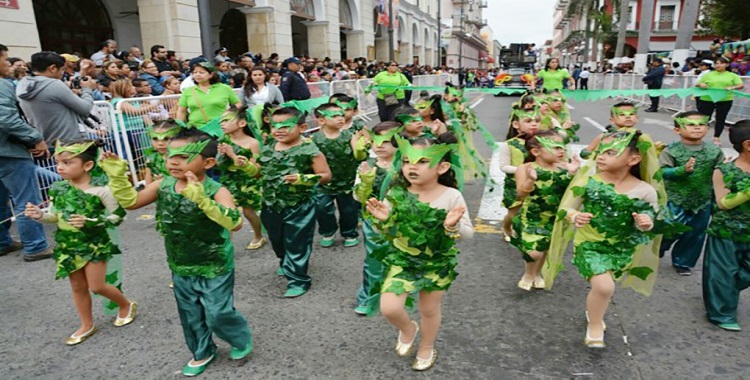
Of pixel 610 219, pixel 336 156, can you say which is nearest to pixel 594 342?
A: pixel 610 219

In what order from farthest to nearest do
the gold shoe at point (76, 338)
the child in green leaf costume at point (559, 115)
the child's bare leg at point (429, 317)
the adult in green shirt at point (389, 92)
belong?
the adult in green shirt at point (389, 92), the child in green leaf costume at point (559, 115), the gold shoe at point (76, 338), the child's bare leg at point (429, 317)

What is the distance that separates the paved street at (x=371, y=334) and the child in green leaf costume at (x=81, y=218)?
1.44 feet

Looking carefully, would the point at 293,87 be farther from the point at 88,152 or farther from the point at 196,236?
the point at 196,236

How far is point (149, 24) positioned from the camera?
13469 mm

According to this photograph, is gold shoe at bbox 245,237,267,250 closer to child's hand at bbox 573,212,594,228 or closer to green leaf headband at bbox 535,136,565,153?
green leaf headband at bbox 535,136,565,153

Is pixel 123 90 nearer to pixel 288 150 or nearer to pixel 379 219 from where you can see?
pixel 288 150

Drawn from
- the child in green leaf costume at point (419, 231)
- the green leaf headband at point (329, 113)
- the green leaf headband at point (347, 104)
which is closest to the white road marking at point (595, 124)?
the green leaf headband at point (347, 104)

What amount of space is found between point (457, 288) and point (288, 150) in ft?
6.09

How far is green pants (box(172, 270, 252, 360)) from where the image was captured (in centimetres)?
307

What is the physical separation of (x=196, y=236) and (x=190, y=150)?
1.67ft

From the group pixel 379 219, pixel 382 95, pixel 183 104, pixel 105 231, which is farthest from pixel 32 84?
pixel 382 95

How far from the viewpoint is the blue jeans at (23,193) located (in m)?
5.12

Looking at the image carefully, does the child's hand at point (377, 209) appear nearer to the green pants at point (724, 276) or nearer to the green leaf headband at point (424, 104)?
the green pants at point (724, 276)

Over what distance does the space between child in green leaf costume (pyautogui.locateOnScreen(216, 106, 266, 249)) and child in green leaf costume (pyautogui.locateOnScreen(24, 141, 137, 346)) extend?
3.88ft
